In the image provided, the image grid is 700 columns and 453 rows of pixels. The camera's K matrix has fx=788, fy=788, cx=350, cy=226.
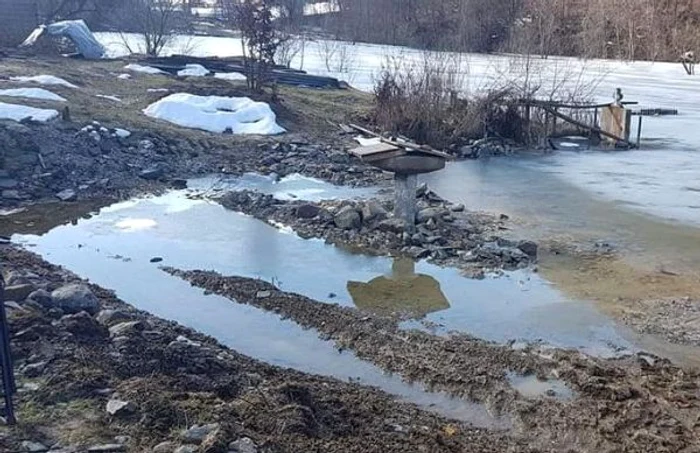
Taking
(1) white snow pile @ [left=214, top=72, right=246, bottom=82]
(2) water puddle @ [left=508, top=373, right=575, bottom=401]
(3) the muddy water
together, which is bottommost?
(2) water puddle @ [left=508, top=373, right=575, bottom=401]

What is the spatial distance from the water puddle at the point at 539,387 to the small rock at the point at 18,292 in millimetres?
3932

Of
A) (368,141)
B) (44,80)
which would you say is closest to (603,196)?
(368,141)

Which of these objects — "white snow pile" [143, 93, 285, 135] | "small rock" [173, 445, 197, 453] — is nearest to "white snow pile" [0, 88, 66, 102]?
"white snow pile" [143, 93, 285, 135]

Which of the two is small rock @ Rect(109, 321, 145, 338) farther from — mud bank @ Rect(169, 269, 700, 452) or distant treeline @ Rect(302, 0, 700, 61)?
distant treeline @ Rect(302, 0, 700, 61)

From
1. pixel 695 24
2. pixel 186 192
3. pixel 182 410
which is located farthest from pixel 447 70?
pixel 695 24

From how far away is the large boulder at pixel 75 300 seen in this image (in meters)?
6.31

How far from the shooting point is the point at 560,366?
20.4ft

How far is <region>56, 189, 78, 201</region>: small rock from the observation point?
1134 centimetres

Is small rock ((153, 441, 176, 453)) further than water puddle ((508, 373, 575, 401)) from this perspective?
No

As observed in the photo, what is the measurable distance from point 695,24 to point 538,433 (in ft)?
136

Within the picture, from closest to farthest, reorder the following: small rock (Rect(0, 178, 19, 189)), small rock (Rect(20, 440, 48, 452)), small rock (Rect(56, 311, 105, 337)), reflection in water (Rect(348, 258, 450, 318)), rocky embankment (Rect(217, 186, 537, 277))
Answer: small rock (Rect(20, 440, 48, 452)), small rock (Rect(56, 311, 105, 337)), reflection in water (Rect(348, 258, 450, 318)), rocky embankment (Rect(217, 186, 537, 277)), small rock (Rect(0, 178, 19, 189))

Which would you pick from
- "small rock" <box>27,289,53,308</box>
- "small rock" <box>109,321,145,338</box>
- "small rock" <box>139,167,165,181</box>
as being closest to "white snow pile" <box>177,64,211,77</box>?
"small rock" <box>139,167,165,181</box>

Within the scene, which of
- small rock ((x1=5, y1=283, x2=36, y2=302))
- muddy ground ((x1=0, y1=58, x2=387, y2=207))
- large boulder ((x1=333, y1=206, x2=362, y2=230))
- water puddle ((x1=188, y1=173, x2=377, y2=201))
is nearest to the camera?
small rock ((x1=5, y1=283, x2=36, y2=302))

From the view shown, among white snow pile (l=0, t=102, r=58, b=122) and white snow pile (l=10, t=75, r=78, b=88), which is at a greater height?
white snow pile (l=10, t=75, r=78, b=88)
